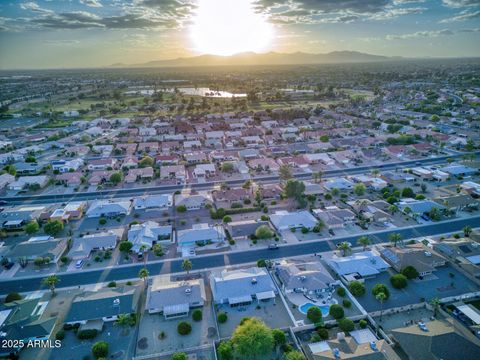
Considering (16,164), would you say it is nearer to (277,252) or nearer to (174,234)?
(174,234)

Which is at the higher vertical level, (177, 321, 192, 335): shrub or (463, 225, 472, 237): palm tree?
(463, 225, 472, 237): palm tree

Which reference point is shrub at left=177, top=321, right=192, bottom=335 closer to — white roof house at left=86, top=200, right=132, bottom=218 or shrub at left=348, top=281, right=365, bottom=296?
shrub at left=348, top=281, right=365, bottom=296

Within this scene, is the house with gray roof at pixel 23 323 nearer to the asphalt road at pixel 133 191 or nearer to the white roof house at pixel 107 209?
the white roof house at pixel 107 209

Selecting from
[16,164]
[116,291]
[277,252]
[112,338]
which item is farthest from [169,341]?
[16,164]

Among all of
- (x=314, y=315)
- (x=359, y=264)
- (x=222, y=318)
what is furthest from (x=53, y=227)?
(x=359, y=264)

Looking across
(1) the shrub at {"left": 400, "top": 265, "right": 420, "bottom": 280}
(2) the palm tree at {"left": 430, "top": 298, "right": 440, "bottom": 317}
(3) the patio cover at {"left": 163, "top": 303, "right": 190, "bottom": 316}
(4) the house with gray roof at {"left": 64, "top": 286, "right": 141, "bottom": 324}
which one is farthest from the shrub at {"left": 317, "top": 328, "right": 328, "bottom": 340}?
(4) the house with gray roof at {"left": 64, "top": 286, "right": 141, "bottom": 324}

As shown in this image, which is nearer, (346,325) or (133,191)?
(346,325)

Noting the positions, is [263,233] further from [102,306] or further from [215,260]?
[102,306]
